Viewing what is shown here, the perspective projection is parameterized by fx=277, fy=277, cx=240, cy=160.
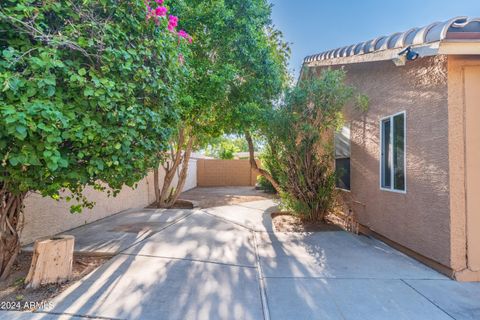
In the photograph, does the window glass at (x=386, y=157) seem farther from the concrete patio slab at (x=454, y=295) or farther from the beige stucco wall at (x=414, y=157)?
the concrete patio slab at (x=454, y=295)

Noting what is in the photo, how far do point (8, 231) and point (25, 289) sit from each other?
101 centimetres

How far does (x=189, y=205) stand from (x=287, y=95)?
6116 mm

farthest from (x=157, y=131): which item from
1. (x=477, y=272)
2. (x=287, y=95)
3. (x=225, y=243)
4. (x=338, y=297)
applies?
(x=477, y=272)

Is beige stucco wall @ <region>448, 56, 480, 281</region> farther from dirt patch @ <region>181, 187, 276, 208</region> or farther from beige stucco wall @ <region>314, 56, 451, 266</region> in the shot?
dirt patch @ <region>181, 187, 276, 208</region>

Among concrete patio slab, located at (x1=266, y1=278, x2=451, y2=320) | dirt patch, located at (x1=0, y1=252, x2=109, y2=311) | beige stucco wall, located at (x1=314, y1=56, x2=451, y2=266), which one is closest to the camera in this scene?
concrete patio slab, located at (x1=266, y1=278, x2=451, y2=320)

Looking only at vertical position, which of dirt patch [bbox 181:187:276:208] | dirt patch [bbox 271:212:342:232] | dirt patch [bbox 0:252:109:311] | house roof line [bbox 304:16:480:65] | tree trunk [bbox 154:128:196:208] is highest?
house roof line [bbox 304:16:480:65]

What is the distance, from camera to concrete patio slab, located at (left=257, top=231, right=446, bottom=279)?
4215 millimetres

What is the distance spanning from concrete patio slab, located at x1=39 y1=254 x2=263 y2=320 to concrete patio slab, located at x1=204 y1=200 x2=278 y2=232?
290cm

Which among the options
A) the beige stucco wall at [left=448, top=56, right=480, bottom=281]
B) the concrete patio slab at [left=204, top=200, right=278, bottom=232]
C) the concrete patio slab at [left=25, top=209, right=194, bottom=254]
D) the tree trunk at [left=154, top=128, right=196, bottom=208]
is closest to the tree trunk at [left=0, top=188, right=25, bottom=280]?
the concrete patio slab at [left=25, top=209, right=194, bottom=254]

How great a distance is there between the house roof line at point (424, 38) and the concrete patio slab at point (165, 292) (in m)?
4.09

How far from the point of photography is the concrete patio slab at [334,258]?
4215 mm

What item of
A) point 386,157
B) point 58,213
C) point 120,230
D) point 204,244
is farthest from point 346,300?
point 58,213

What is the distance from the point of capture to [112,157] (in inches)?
134

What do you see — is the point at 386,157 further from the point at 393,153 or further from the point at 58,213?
the point at 58,213
